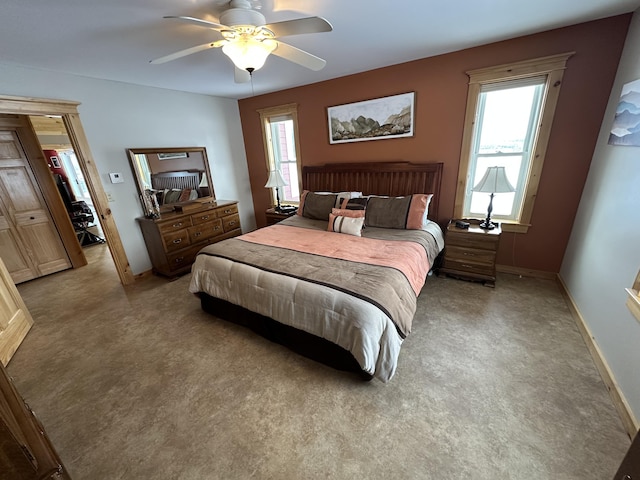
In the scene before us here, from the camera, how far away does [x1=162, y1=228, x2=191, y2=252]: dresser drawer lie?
331cm

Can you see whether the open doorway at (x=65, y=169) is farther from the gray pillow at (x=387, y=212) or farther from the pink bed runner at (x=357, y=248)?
the gray pillow at (x=387, y=212)

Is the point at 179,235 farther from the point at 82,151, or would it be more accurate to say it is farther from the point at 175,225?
the point at 82,151

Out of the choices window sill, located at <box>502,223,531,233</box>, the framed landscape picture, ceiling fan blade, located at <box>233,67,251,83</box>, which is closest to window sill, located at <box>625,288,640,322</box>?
window sill, located at <box>502,223,531,233</box>

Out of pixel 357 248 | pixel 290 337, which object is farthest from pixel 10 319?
pixel 357 248

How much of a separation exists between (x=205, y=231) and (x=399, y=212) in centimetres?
276

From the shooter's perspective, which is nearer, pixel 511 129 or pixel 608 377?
pixel 608 377

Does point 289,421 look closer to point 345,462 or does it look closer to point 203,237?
point 345,462

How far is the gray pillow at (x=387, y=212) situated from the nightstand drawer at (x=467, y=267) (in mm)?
691

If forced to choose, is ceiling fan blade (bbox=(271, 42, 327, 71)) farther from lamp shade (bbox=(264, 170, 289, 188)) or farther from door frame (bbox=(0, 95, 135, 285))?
door frame (bbox=(0, 95, 135, 285))

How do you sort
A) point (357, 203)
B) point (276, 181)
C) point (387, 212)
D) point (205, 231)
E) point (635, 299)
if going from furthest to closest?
1. point (276, 181)
2. point (205, 231)
3. point (357, 203)
4. point (387, 212)
5. point (635, 299)

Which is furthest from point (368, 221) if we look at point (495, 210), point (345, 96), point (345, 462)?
point (345, 462)

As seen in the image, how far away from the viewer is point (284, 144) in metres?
4.38

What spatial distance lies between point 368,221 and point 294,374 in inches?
72.7

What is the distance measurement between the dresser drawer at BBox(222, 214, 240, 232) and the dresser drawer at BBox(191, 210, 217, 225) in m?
0.21
